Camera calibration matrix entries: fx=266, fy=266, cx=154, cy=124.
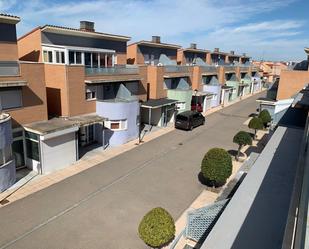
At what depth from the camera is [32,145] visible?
1638 cm

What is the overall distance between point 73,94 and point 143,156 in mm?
6880

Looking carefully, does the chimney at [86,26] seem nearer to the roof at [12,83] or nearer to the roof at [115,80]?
the roof at [115,80]

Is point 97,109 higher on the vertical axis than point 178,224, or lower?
higher

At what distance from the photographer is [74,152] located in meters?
18.1

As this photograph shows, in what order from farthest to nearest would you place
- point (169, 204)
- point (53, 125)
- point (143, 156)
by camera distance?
point (143, 156)
point (53, 125)
point (169, 204)

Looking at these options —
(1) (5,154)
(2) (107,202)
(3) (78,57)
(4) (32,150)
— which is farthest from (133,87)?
(2) (107,202)

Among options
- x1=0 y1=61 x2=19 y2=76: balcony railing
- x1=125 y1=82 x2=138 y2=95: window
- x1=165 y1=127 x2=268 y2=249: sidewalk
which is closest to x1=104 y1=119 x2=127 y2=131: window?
x1=125 y1=82 x2=138 y2=95: window

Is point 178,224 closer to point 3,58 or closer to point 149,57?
point 3,58

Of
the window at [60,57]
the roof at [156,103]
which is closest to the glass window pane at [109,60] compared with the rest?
the window at [60,57]

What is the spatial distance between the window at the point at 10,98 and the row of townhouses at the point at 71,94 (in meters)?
0.06

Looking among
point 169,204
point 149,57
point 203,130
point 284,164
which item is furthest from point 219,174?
point 149,57

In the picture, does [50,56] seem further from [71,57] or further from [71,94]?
[71,94]

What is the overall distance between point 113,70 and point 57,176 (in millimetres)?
10142

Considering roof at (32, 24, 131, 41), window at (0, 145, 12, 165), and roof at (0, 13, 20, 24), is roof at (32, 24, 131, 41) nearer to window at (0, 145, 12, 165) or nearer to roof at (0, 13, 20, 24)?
roof at (0, 13, 20, 24)
